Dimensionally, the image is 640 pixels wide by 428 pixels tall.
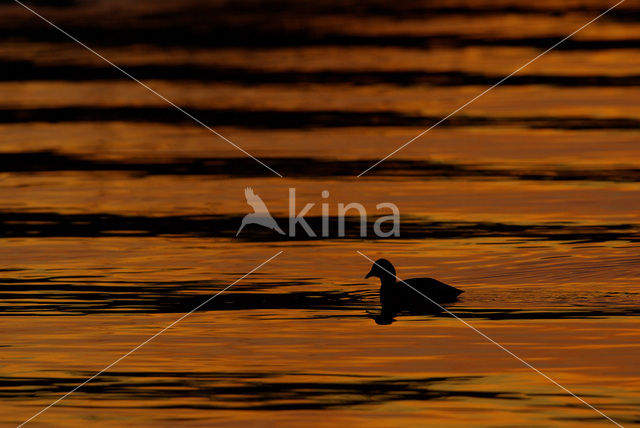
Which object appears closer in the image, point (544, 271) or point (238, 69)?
point (544, 271)

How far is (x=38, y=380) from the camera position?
12188mm

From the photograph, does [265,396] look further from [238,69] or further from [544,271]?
[238,69]

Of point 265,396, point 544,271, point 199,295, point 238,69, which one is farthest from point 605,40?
point 265,396

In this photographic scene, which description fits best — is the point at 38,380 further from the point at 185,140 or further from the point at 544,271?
the point at 185,140

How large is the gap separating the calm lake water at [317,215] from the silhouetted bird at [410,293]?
0.25m

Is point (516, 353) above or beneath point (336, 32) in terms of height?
beneath

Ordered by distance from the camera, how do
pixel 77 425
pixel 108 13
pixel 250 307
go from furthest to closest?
pixel 108 13 < pixel 250 307 < pixel 77 425


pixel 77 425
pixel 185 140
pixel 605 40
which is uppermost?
pixel 605 40

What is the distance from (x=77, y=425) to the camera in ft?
36.2

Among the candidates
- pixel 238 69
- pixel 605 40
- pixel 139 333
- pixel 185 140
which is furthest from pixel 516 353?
pixel 605 40

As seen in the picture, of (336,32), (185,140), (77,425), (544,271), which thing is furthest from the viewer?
(336,32)

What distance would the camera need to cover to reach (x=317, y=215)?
1816 cm

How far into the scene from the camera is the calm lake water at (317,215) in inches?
470

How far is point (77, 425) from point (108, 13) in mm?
23027
